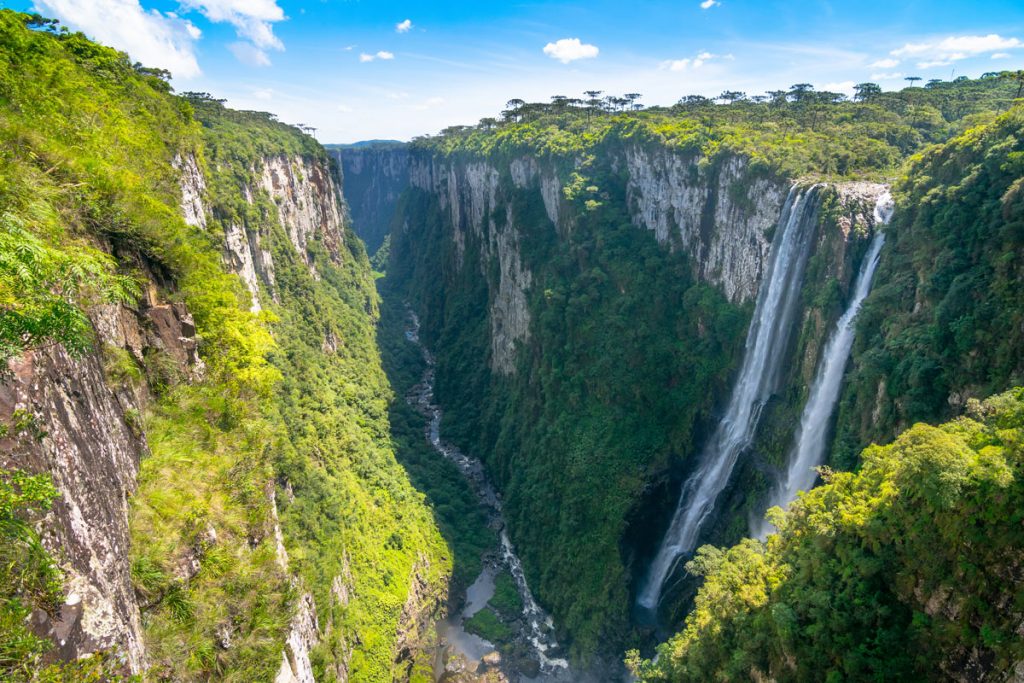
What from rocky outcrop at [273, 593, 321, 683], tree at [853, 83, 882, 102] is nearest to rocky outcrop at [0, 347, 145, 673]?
rocky outcrop at [273, 593, 321, 683]

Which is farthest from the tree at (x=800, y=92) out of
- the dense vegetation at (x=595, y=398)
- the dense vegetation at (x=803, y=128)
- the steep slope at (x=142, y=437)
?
the steep slope at (x=142, y=437)

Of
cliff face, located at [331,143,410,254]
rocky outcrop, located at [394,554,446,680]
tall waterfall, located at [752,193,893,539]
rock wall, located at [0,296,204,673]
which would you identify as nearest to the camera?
rock wall, located at [0,296,204,673]

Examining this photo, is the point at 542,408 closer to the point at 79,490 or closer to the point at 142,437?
the point at 142,437

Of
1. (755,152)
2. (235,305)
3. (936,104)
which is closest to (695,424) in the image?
(755,152)

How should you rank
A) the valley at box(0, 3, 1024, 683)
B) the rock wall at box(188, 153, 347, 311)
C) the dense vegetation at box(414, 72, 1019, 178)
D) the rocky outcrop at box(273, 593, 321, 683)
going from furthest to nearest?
the dense vegetation at box(414, 72, 1019, 178), the rock wall at box(188, 153, 347, 311), the rocky outcrop at box(273, 593, 321, 683), the valley at box(0, 3, 1024, 683)

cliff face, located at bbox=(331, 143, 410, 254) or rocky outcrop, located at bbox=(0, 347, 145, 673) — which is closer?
rocky outcrop, located at bbox=(0, 347, 145, 673)

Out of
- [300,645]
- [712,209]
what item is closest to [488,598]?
[300,645]

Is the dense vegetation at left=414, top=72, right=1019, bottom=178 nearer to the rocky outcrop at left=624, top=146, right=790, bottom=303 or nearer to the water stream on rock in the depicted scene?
the rocky outcrop at left=624, top=146, right=790, bottom=303
